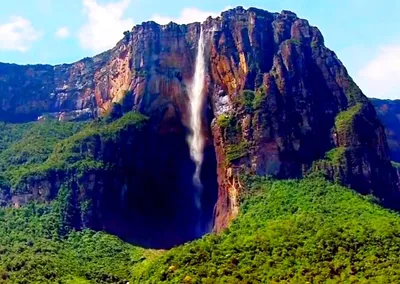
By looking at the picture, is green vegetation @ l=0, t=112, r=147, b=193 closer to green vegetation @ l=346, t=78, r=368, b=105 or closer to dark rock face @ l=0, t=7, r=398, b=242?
dark rock face @ l=0, t=7, r=398, b=242

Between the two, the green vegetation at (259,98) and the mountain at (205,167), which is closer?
the mountain at (205,167)

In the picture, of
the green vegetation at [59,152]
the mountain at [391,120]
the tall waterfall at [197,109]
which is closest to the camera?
the green vegetation at [59,152]

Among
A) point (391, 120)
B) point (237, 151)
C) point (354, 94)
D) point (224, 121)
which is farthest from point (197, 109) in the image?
point (391, 120)

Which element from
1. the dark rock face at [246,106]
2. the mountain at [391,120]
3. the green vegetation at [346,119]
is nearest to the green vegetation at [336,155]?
the dark rock face at [246,106]

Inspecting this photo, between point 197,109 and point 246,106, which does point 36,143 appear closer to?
point 197,109

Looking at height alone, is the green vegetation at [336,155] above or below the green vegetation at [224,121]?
below

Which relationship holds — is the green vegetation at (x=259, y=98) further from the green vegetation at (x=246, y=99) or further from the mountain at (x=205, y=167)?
the green vegetation at (x=246, y=99)

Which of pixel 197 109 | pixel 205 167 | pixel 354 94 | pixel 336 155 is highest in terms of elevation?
pixel 197 109
